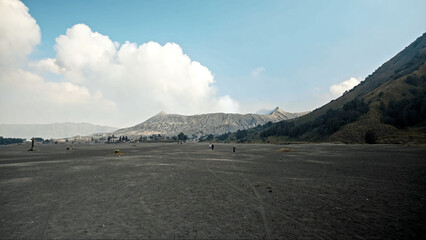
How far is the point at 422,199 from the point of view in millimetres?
10898

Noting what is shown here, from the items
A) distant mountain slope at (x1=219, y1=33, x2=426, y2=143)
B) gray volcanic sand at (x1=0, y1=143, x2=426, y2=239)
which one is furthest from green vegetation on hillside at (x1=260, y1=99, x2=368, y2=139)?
gray volcanic sand at (x1=0, y1=143, x2=426, y2=239)

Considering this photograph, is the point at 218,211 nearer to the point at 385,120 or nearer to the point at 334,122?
the point at 385,120

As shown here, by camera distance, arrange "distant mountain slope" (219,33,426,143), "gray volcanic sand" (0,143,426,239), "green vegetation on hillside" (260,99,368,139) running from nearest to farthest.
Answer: "gray volcanic sand" (0,143,426,239) → "distant mountain slope" (219,33,426,143) → "green vegetation on hillside" (260,99,368,139)

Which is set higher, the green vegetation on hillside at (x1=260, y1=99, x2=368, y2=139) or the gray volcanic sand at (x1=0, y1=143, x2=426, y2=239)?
the green vegetation on hillside at (x1=260, y1=99, x2=368, y2=139)

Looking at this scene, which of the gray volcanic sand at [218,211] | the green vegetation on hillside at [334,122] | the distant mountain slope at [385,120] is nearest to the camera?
the gray volcanic sand at [218,211]

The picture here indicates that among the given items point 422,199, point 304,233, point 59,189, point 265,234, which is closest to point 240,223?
point 265,234

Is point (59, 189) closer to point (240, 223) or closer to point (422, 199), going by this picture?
point (240, 223)

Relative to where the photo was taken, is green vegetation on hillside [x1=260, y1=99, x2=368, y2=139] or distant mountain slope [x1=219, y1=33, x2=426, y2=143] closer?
distant mountain slope [x1=219, y1=33, x2=426, y2=143]

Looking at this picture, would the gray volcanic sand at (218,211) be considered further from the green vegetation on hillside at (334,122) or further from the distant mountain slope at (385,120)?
the green vegetation on hillside at (334,122)

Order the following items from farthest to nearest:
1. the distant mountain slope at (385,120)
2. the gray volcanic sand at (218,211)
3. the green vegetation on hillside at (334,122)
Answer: the green vegetation on hillside at (334,122) → the distant mountain slope at (385,120) → the gray volcanic sand at (218,211)

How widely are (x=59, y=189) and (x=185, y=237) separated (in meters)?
12.4

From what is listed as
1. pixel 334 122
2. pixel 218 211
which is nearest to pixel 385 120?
pixel 334 122

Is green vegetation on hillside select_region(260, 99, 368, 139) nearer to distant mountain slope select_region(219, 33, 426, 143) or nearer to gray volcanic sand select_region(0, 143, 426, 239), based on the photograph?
distant mountain slope select_region(219, 33, 426, 143)

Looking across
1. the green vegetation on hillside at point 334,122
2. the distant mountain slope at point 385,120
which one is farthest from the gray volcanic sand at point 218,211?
the green vegetation on hillside at point 334,122
